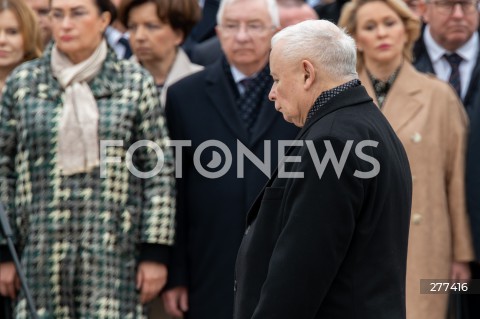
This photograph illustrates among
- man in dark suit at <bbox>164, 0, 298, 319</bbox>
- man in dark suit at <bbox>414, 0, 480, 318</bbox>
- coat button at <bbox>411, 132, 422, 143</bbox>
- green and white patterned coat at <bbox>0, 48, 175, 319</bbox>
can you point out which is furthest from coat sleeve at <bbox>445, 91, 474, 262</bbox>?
green and white patterned coat at <bbox>0, 48, 175, 319</bbox>

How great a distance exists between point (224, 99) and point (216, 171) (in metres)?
0.44

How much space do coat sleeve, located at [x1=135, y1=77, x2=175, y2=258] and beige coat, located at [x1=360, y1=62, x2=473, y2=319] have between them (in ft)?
4.54

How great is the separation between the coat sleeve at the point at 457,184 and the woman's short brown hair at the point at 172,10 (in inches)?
66.6

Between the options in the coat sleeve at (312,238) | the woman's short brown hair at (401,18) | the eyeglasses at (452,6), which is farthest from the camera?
the eyeglasses at (452,6)

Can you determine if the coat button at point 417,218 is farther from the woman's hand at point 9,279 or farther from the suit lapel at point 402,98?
the woman's hand at point 9,279

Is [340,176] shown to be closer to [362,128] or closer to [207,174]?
[362,128]

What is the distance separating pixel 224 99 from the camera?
6297mm

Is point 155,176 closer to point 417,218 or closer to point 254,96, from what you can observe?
point 254,96

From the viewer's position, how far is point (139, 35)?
6785 millimetres

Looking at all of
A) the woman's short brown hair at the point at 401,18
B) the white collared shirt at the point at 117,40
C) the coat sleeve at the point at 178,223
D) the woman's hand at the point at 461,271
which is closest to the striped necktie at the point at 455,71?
the woman's short brown hair at the point at 401,18

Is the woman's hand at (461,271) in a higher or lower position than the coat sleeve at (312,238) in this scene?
lower

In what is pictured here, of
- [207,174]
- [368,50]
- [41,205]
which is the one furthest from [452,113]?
[41,205]

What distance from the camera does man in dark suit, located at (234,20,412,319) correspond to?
12.4ft

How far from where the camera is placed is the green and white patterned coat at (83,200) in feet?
19.0
